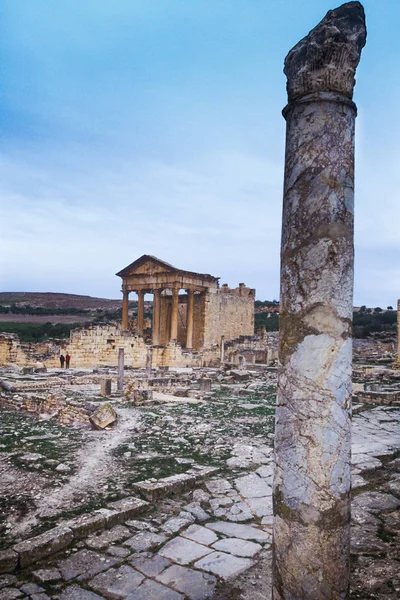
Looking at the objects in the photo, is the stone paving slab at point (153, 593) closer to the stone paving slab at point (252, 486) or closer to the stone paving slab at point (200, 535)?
the stone paving slab at point (200, 535)

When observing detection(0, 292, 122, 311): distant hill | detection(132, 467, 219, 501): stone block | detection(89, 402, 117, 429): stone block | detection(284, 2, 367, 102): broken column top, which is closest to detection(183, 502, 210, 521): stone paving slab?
detection(132, 467, 219, 501): stone block

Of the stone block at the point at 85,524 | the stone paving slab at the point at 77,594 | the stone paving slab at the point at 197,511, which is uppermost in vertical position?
the stone block at the point at 85,524

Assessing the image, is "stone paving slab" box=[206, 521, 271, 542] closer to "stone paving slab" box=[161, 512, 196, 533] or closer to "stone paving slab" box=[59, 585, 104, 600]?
"stone paving slab" box=[161, 512, 196, 533]

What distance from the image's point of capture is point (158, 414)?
982cm

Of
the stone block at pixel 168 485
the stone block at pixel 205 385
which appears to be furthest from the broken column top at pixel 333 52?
the stone block at pixel 205 385

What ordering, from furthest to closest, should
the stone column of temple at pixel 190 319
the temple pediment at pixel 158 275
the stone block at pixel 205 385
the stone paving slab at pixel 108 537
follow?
the stone column of temple at pixel 190 319, the temple pediment at pixel 158 275, the stone block at pixel 205 385, the stone paving slab at pixel 108 537

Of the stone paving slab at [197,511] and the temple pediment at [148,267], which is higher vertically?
the temple pediment at [148,267]

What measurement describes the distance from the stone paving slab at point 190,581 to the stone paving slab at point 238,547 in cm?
41

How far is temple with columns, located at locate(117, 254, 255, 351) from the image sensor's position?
106 ft

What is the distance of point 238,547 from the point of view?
364 cm

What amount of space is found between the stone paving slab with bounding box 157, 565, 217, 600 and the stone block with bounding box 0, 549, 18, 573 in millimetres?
1062

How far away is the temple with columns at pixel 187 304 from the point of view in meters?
32.2

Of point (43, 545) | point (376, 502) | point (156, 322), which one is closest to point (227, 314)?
point (156, 322)

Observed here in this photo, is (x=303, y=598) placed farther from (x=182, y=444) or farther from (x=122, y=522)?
(x=182, y=444)
